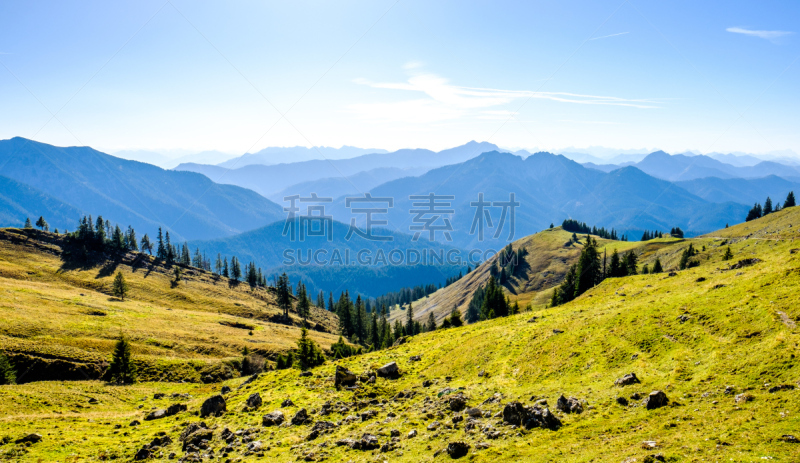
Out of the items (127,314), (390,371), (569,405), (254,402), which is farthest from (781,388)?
(127,314)

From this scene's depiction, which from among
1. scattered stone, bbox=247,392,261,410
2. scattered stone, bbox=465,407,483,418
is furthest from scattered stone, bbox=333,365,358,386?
scattered stone, bbox=465,407,483,418

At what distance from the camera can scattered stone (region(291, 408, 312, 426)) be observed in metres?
33.5

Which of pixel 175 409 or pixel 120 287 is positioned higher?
pixel 120 287

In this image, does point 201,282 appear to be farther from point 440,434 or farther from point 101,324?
point 440,434

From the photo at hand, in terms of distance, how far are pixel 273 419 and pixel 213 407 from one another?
974 centimetres

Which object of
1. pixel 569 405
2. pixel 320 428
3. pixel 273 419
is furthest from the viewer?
pixel 273 419

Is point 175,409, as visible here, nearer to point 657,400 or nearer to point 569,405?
point 569,405

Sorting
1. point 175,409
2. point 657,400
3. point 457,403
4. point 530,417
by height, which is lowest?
point 175,409

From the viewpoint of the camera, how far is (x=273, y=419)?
34125mm

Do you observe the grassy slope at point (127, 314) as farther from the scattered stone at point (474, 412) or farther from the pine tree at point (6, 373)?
the scattered stone at point (474, 412)

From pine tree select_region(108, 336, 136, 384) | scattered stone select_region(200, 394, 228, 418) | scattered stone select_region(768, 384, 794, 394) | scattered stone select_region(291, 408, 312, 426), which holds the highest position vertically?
scattered stone select_region(768, 384, 794, 394)

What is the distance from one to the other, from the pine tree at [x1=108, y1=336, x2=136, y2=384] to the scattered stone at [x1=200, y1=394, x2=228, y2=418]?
1357 inches

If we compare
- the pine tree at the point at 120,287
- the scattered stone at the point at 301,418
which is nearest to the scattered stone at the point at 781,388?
the scattered stone at the point at 301,418

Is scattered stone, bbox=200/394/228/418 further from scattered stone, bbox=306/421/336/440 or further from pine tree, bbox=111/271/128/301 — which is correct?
pine tree, bbox=111/271/128/301
